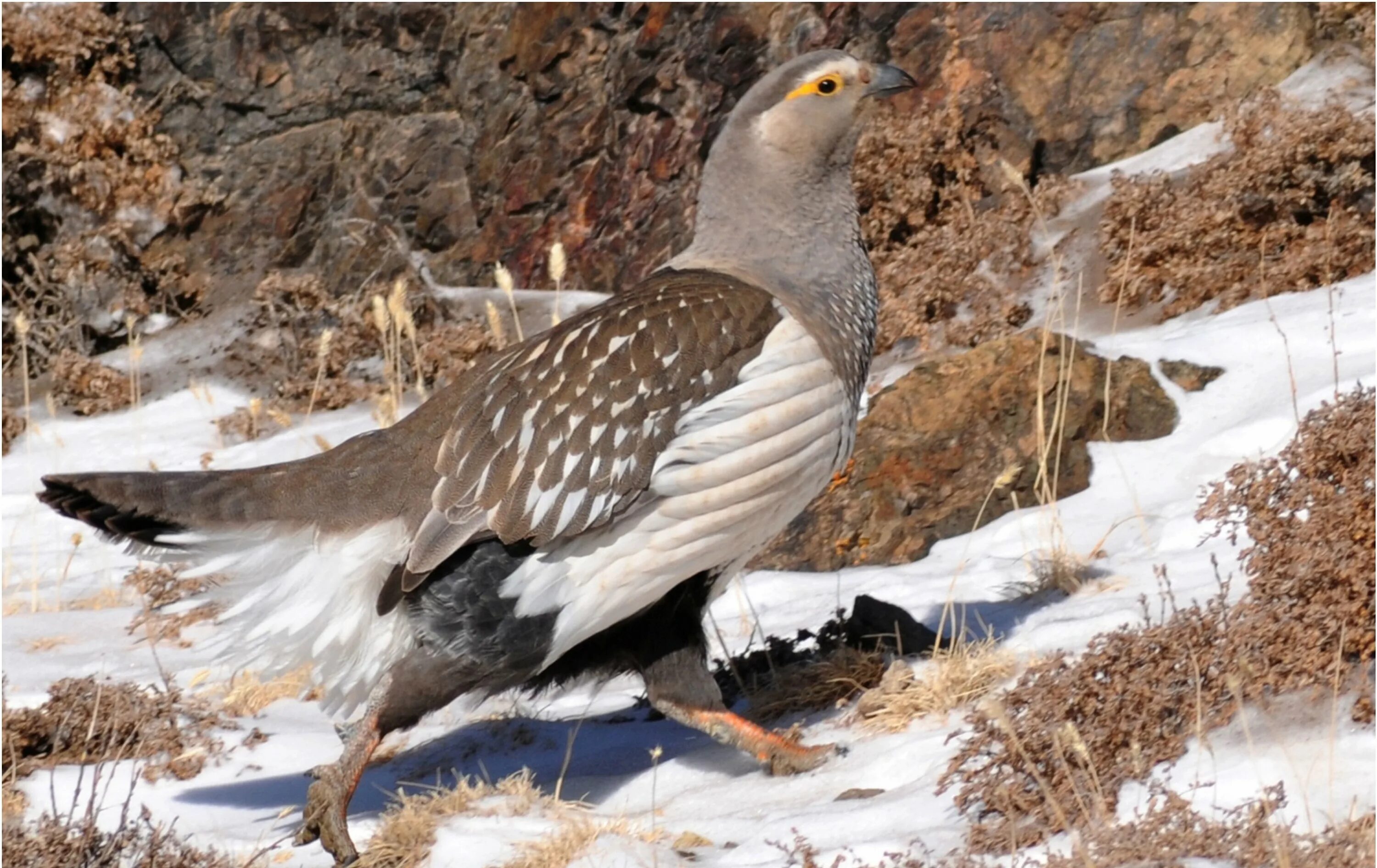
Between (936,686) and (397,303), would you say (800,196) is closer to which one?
(936,686)

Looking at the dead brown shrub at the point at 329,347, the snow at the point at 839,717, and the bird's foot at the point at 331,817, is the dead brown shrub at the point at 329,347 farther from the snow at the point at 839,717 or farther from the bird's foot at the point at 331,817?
the bird's foot at the point at 331,817

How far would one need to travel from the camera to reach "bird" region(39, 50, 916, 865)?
420cm

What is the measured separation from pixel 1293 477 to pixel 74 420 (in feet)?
28.2

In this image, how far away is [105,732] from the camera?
4.98 m

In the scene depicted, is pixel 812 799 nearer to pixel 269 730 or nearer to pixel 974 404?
pixel 269 730

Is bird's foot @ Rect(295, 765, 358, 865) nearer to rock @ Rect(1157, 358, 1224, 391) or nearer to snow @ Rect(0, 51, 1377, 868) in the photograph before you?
snow @ Rect(0, 51, 1377, 868)

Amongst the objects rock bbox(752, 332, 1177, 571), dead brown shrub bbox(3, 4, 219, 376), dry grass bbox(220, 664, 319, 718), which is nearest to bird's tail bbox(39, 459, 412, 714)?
dry grass bbox(220, 664, 319, 718)

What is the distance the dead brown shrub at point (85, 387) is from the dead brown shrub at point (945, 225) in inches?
214

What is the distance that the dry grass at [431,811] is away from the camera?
4113 millimetres

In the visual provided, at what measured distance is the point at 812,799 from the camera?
4230mm

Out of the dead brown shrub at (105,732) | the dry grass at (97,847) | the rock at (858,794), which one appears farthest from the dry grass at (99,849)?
the rock at (858,794)

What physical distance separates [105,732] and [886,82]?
11.9ft

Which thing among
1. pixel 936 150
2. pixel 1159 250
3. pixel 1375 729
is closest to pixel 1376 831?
pixel 1375 729

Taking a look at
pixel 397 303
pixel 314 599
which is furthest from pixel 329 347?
pixel 314 599
